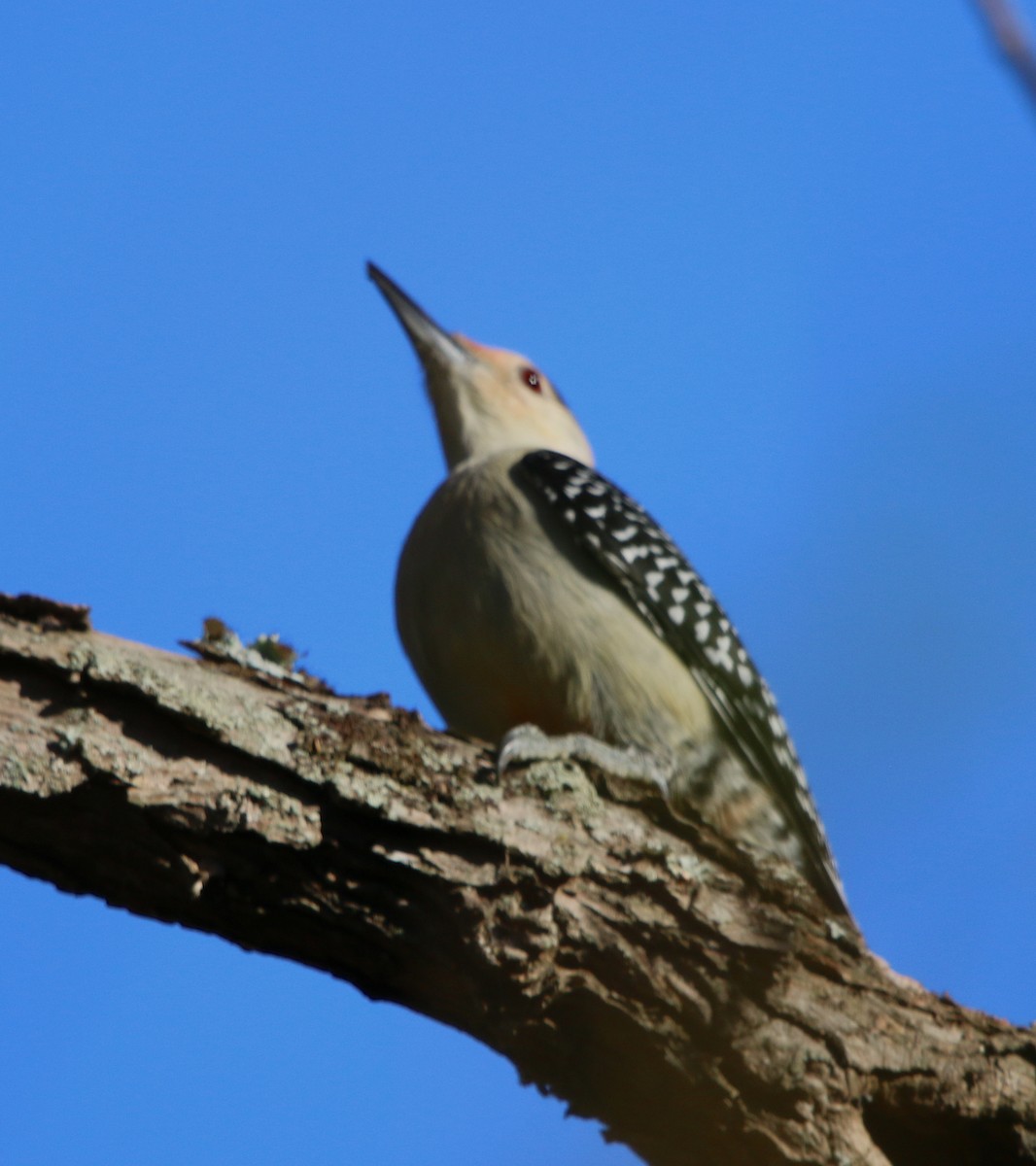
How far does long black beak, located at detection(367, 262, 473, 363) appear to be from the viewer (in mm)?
8750

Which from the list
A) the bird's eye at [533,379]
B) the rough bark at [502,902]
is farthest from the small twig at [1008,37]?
the bird's eye at [533,379]

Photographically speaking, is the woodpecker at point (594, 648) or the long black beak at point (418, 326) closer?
the woodpecker at point (594, 648)

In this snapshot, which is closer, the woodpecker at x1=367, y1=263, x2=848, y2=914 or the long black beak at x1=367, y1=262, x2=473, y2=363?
the woodpecker at x1=367, y1=263, x2=848, y2=914

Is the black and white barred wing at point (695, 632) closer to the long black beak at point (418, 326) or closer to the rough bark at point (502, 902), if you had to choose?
the rough bark at point (502, 902)

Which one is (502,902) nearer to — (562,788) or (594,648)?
(562,788)

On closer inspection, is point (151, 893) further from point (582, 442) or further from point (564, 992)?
point (582, 442)

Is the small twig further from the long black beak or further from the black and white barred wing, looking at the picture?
the long black beak

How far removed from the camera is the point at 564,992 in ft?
13.9

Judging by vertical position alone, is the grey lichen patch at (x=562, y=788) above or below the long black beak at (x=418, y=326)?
below

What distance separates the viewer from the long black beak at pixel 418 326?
8.75m

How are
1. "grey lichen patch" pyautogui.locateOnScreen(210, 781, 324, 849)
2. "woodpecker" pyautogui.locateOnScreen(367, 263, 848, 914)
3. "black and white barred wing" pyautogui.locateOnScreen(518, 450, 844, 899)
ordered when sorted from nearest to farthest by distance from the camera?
"grey lichen patch" pyautogui.locateOnScreen(210, 781, 324, 849) < "woodpecker" pyautogui.locateOnScreen(367, 263, 848, 914) < "black and white barred wing" pyautogui.locateOnScreen(518, 450, 844, 899)

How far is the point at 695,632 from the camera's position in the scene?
21.3 feet

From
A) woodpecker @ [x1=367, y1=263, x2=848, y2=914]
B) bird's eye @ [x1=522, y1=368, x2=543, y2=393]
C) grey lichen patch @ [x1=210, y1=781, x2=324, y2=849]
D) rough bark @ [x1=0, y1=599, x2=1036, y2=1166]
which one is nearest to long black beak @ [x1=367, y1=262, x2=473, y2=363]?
bird's eye @ [x1=522, y1=368, x2=543, y2=393]

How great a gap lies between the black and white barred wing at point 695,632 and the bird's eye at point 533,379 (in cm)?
196
